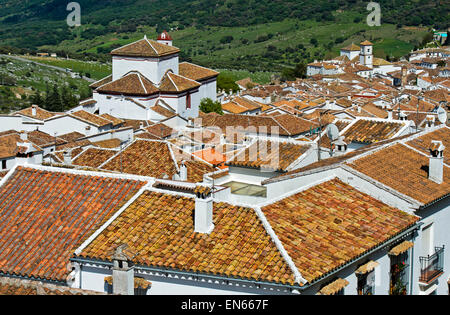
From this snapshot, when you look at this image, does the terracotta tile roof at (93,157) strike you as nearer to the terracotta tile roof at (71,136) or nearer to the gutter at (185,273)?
the gutter at (185,273)

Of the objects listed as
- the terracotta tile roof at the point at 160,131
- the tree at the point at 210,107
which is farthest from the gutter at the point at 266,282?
the tree at the point at 210,107

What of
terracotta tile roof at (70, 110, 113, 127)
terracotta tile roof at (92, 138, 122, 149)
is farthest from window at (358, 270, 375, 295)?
terracotta tile roof at (70, 110, 113, 127)

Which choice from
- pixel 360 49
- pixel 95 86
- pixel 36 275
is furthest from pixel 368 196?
pixel 360 49

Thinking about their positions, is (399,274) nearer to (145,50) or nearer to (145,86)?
(145,86)

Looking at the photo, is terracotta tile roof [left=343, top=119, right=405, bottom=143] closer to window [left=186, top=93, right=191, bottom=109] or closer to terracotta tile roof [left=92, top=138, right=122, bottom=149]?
terracotta tile roof [left=92, top=138, right=122, bottom=149]
